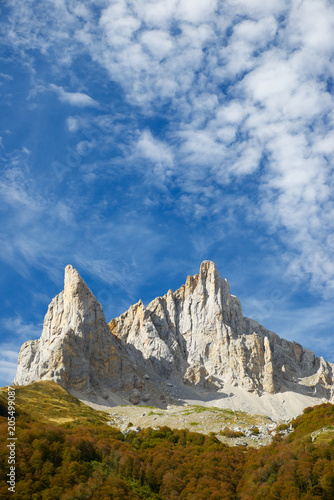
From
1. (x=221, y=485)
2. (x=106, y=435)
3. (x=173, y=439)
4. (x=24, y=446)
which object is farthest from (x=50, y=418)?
(x=221, y=485)

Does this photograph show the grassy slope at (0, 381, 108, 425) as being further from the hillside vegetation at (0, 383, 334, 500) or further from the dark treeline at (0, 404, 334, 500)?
the dark treeline at (0, 404, 334, 500)

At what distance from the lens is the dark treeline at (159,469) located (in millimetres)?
63188

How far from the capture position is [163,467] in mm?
74938

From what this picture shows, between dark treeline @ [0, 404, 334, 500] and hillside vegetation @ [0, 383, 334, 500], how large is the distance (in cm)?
13

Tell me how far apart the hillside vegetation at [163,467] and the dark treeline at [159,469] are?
0.44ft

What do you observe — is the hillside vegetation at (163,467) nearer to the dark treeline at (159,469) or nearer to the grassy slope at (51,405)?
the dark treeline at (159,469)

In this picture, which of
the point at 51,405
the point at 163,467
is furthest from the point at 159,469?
the point at 51,405

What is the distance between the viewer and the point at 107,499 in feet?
204

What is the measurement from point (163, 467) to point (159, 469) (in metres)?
0.85

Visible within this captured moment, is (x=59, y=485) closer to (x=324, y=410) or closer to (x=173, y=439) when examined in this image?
(x=173, y=439)

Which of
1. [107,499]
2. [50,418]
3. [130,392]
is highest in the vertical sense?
[130,392]

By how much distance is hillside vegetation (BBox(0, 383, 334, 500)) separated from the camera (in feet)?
208

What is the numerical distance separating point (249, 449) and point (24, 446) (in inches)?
1666

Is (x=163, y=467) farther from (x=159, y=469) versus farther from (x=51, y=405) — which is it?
(x=51, y=405)
